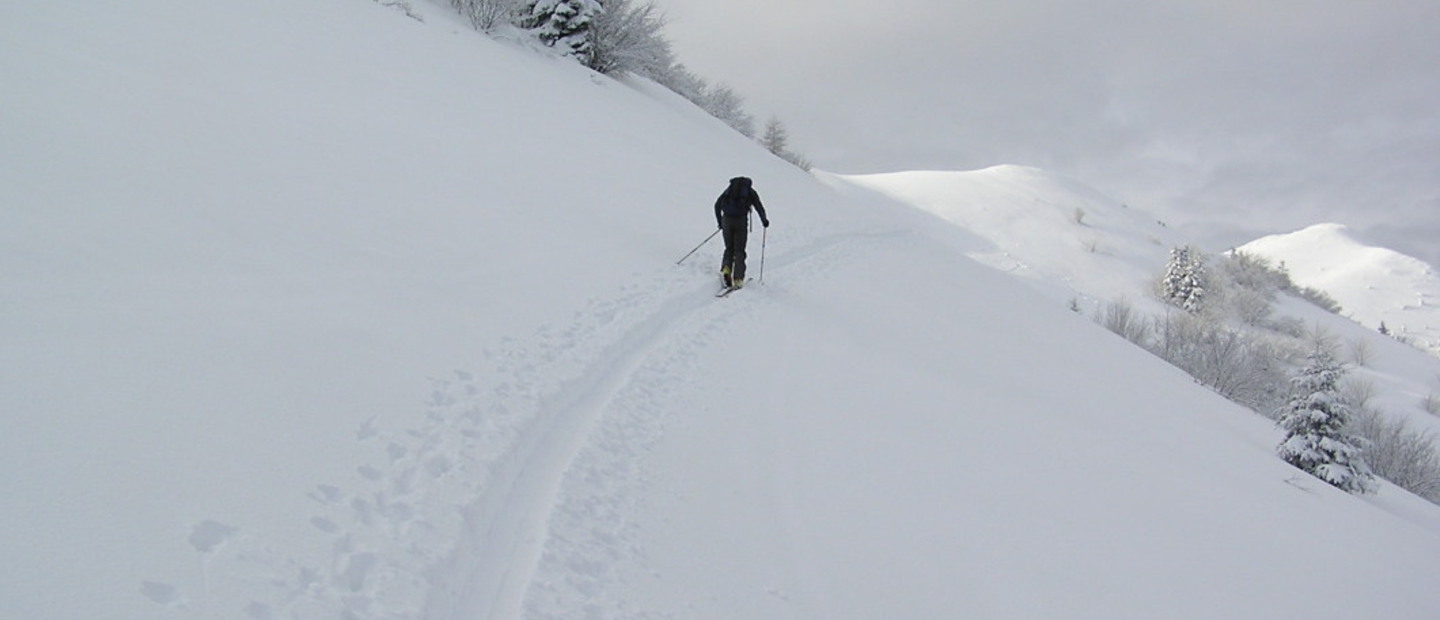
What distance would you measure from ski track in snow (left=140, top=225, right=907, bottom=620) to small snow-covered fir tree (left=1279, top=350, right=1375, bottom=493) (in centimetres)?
1443

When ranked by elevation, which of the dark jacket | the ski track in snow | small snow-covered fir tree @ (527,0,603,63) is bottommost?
the ski track in snow

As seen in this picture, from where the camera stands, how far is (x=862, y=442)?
17.9 ft

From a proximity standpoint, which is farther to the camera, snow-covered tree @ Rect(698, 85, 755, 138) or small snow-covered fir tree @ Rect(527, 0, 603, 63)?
snow-covered tree @ Rect(698, 85, 755, 138)

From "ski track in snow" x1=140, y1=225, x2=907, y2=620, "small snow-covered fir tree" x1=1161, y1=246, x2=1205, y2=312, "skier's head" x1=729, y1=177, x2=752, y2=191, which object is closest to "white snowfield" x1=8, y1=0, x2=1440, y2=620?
"ski track in snow" x1=140, y1=225, x2=907, y2=620

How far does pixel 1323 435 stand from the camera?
1259cm

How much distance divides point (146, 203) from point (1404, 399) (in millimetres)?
41667

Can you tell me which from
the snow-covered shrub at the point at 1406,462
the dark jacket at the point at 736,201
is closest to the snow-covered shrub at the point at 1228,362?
the snow-covered shrub at the point at 1406,462

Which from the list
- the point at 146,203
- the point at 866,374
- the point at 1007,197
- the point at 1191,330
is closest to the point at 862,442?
the point at 866,374

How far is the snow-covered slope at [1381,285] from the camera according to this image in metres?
80.1

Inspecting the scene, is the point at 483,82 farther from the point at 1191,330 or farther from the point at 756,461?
the point at 1191,330

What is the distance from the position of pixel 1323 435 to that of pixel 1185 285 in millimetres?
27217

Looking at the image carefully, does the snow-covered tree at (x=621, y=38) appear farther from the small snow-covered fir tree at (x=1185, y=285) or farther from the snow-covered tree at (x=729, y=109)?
the small snow-covered fir tree at (x=1185, y=285)

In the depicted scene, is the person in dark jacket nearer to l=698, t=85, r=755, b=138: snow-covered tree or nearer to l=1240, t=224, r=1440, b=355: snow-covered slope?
l=698, t=85, r=755, b=138: snow-covered tree

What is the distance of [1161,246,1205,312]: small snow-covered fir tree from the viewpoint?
34594mm
